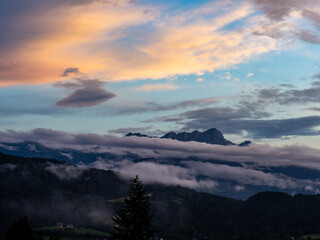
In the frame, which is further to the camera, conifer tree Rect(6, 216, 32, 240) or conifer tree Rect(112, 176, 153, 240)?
conifer tree Rect(6, 216, 32, 240)

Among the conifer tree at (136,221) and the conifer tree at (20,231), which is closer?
the conifer tree at (136,221)

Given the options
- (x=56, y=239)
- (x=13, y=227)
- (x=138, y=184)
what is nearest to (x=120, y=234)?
(x=138, y=184)

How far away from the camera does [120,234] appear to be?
70.4 m

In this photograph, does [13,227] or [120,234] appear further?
[13,227]

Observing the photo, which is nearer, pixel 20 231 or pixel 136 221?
pixel 136 221

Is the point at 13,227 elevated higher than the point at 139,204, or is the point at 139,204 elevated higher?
the point at 139,204

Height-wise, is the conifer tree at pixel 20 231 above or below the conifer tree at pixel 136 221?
below

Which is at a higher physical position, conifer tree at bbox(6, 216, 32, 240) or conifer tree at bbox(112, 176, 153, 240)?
conifer tree at bbox(112, 176, 153, 240)

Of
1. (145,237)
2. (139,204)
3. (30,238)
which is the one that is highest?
(139,204)

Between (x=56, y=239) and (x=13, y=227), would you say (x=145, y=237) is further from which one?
(x=13, y=227)

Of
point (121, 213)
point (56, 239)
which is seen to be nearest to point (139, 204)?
point (121, 213)

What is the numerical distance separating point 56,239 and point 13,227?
13125 mm

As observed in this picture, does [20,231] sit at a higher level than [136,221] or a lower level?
lower

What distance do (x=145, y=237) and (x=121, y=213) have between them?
6085 mm
